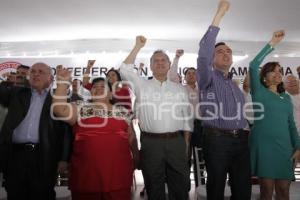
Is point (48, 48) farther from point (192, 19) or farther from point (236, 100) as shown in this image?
point (236, 100)

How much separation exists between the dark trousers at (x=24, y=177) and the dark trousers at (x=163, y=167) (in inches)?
28.0

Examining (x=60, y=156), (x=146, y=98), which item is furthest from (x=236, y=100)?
(x=60, y=156)

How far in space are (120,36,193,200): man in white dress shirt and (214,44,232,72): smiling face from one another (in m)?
0.38

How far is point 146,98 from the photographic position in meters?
2.26

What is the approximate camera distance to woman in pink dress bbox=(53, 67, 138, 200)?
6.28ft

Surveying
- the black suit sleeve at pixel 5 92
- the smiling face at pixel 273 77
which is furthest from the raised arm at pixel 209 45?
the black suit sleeve at pixel 5 92

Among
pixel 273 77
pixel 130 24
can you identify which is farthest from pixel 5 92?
pixel 130 24

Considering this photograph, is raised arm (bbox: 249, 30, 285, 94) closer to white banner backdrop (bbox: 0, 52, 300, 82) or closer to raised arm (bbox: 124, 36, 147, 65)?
raised arm (bbox: 124, 36, 147, 65)

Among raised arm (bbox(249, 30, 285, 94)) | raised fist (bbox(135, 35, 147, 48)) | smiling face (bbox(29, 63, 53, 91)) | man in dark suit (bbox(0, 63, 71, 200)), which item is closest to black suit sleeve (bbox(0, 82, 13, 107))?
man in dark suit (bbox(0, 63, 71, 200))

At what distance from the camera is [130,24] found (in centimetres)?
518

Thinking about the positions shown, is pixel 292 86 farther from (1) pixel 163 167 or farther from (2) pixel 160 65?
(1) pixel 163 167

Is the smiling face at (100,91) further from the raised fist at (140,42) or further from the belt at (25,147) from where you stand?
the belt at (25,147)

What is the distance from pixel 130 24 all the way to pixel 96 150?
361 cm

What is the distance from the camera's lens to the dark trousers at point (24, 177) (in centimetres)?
202
